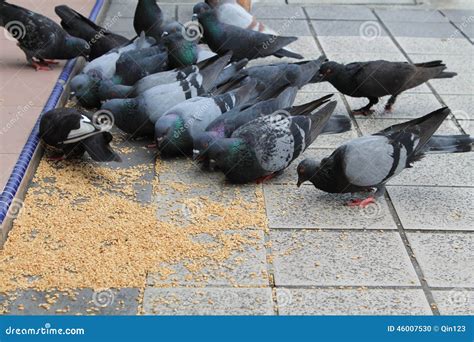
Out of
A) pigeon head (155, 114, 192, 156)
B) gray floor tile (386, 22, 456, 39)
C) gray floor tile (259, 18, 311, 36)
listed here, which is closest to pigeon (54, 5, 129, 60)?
pigeon head (155, 114, 192, 156)

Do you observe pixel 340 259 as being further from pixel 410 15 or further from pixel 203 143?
pixel 410 15

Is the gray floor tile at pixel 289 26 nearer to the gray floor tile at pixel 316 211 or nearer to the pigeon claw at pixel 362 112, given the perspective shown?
the pigeon claw at pixel 362 112

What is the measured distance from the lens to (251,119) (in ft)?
20.3

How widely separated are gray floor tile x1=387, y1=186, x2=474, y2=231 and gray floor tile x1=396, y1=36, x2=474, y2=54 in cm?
347

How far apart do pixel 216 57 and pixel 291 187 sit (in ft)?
6.11

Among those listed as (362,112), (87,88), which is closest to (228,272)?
(87,88)

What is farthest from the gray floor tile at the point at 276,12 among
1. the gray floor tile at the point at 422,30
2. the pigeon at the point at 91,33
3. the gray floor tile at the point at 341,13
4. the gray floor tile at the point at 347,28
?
the pigeon at the point at 91,33

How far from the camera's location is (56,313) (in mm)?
4184

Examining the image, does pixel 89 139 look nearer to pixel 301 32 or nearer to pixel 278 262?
pixel 278 262

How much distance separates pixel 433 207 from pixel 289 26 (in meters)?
4.79

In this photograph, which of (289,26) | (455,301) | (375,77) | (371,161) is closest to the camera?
(455,301)

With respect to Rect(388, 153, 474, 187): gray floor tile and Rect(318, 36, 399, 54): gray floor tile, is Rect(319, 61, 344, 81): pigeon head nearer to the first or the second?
Rect(388, 153, 474, 187): gray floor tile

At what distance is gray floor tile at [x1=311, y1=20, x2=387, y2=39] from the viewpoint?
378 inches

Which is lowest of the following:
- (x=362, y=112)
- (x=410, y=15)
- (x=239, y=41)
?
(x=410, y=15)
